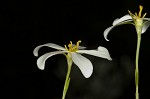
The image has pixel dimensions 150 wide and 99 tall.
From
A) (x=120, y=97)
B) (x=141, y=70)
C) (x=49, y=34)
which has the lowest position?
(x=120, y=97)

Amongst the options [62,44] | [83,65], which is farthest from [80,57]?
[62,44]

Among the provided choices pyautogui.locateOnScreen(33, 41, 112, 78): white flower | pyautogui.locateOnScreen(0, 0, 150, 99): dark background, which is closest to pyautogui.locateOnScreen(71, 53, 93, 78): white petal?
pyautogui.locateOnScreen(33, 41, 112, 78): white flower

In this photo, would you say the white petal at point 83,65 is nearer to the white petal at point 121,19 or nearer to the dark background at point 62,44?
the white petal at point 121,19

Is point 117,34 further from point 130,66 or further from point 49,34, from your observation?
point 49,34

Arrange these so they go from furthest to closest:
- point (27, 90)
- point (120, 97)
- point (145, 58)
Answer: point (145, 58)
point (120, 97)
point (27, 90)

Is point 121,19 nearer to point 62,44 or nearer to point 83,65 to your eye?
point 83,65

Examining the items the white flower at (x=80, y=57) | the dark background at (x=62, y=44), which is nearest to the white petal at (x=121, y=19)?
the white flower at (x=80, y=57)

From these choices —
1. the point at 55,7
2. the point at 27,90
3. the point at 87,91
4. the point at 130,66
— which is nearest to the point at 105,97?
the point at 87,91

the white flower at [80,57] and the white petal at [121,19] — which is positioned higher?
the white petal at [121,19]
